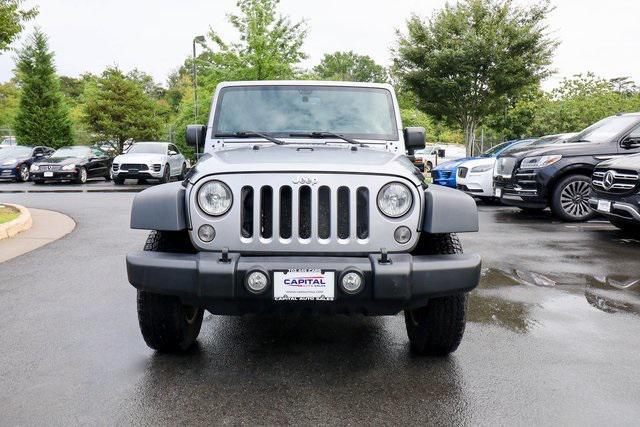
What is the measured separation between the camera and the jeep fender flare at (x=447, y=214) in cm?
319

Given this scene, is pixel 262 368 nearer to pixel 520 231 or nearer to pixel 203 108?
pixel 520 231

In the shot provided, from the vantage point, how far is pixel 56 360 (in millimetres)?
3627

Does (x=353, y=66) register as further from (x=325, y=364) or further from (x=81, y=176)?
(x=325, y=364)

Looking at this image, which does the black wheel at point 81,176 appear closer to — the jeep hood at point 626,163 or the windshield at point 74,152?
the windshield at point 74,152

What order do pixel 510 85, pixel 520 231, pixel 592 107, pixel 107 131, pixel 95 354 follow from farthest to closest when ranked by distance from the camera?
pixel 107 131 < pixel 592 107 < pixel 510 85 < pixel 520 231 < pixel 95 354

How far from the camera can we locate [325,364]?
359cm

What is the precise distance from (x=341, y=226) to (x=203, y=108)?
2353 centimetres

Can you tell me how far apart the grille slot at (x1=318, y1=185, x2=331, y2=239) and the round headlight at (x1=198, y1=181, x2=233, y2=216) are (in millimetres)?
506

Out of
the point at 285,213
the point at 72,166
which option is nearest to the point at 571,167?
the point at 285,213

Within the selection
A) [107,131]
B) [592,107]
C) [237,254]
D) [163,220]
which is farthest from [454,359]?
[107,131]

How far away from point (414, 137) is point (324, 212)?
1.71 metres

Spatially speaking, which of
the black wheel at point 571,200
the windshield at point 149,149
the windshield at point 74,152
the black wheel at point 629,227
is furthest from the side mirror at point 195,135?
the windshield at point 74,152

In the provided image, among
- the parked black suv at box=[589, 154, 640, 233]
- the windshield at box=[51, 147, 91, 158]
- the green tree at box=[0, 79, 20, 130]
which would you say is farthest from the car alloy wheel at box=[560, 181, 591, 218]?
the green tree at box=[0, 79, 20, 130]

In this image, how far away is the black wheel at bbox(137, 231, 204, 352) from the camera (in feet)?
11.3
